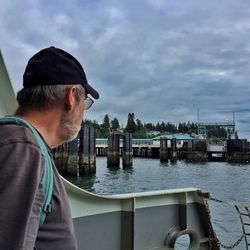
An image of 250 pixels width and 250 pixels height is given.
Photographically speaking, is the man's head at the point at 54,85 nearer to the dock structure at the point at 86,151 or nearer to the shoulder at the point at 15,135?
the shoulder at the point at 15,135

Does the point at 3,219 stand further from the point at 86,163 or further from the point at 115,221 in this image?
the point at 86,163

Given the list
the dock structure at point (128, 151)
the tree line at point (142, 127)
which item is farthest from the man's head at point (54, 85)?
the tree line at point (142, 127)

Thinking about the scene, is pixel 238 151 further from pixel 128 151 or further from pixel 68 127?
pixel 68 127

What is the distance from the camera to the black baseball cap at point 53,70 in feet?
4.49

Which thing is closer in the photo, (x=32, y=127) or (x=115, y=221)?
(x=32, y=127)

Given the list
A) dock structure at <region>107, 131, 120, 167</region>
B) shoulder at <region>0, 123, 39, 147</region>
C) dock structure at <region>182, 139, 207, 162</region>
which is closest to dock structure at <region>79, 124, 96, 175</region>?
dock structure at <region>107, 131, 120, 167</region>

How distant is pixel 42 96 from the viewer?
138 cm

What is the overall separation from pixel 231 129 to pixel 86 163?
68.9 m

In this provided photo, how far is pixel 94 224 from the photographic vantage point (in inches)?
157

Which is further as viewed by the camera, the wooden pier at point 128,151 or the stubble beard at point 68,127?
the wooden pier at point 128,151

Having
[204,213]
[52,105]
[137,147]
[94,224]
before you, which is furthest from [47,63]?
[137,147]

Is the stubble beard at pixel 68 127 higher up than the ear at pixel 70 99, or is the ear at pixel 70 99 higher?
the ear at pixel 70 99

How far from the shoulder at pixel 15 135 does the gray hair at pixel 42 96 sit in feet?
0.63

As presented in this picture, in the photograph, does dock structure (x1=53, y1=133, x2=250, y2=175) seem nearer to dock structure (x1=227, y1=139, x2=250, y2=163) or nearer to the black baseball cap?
dock structure (x1=227, y1=139, x2=250, y2=163)
